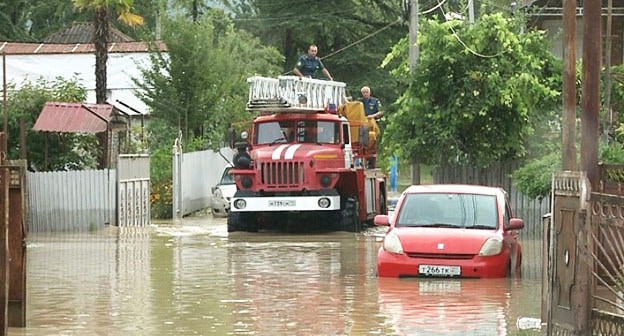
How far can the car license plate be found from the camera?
19.0m

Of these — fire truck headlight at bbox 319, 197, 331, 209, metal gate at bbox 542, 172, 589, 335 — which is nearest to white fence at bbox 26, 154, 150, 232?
fire truck headlight at bbox 319, 197, 331, 209

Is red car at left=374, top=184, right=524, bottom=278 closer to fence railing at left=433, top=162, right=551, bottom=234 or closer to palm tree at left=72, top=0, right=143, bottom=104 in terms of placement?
fence railing at left=433, top=162, right=551, bottom=234

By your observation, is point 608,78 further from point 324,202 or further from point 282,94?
point 282,94

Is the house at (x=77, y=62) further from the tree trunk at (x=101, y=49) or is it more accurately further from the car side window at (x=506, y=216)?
the car side window at (x=506, y=216)

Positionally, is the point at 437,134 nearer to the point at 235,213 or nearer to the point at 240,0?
the point at 235,213

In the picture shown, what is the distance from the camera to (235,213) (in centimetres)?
3178

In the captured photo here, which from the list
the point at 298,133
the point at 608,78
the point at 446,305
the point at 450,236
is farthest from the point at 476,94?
the point at 446,305

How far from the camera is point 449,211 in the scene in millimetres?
20016

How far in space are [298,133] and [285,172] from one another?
1428 millimetres

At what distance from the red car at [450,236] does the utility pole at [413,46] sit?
10924mm

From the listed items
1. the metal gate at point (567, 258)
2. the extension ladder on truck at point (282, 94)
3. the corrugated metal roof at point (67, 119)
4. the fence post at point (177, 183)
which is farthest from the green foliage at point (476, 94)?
the metal gate at point (567, 258)

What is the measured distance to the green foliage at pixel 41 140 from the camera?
36.0 meters

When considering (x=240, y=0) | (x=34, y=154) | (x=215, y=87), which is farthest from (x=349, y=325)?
(x=240, y=0)

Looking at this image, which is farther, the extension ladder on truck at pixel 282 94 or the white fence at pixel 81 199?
the white fence at pixel 81 199
